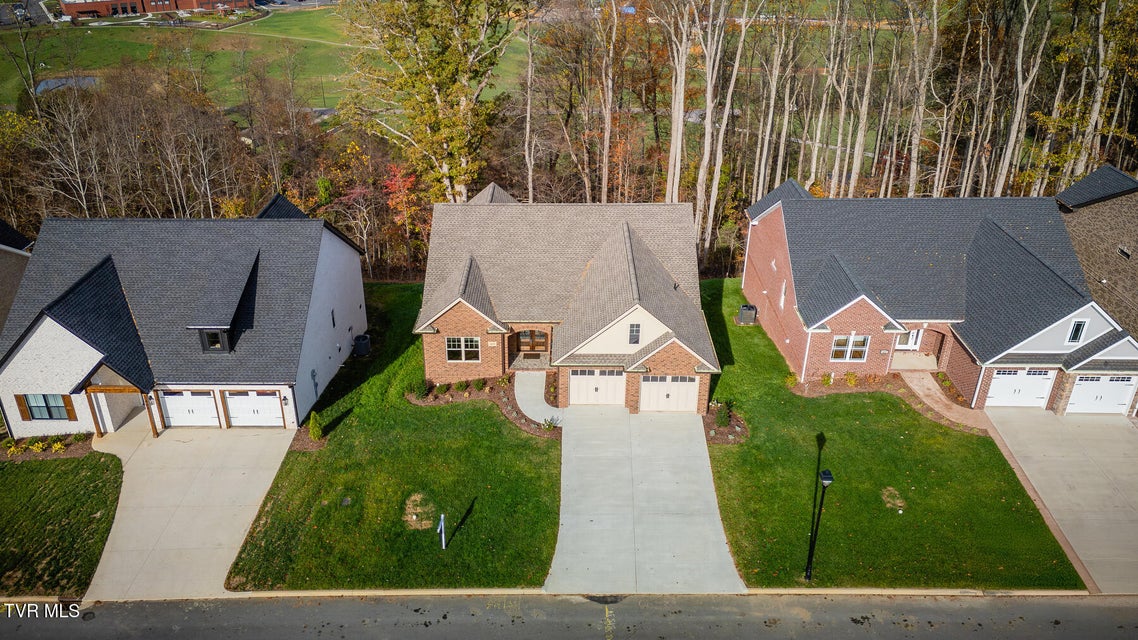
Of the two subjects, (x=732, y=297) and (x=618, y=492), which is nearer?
(x=618, y=492)

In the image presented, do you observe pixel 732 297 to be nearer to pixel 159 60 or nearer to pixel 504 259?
pixel 504 259

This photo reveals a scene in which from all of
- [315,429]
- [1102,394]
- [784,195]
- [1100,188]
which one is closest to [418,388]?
[315,429]

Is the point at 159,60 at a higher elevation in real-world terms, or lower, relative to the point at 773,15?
lower

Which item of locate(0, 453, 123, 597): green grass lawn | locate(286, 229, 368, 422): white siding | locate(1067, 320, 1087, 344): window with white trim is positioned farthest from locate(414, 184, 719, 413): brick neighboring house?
locate(1067, 320, 1087, 344): window with white trim

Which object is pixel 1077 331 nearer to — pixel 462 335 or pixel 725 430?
pixel 725 430

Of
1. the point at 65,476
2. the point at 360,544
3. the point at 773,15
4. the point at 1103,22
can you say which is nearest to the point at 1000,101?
the point at 1103,22

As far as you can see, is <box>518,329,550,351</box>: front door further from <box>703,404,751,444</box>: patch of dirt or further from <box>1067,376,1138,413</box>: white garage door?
<box>1067,376,1138,413</box>: white garage door
